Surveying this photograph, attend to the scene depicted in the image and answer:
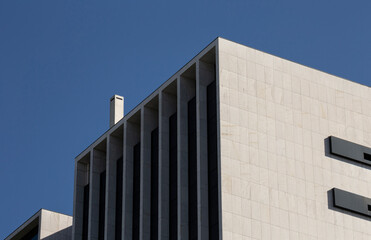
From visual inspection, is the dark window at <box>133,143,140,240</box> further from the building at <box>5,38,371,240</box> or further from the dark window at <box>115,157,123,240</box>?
the dark window at <box>115,157,123,240</box>

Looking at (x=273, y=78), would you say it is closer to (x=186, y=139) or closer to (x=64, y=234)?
(x=186, y=139)

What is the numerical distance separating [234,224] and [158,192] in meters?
10.9

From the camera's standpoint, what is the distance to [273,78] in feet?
286

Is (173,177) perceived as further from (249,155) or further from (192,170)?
(249,155)

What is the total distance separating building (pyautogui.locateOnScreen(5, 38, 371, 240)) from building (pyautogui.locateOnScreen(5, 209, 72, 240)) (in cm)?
1459

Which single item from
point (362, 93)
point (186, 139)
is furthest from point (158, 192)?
point (362, 93)

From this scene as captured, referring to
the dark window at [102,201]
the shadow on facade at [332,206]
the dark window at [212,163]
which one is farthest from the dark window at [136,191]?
the shadow on facade at [332,206]

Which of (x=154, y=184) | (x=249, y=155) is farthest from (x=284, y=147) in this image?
(x=154, y=184)

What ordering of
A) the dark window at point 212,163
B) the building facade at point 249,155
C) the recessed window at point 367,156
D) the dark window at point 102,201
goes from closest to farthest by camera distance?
the dark window at point 212,163 → the building facade at point 249,155 → the recessed window at point 367,156 → the dark window at point 102,201

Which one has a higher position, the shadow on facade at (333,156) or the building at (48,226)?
the building at (48,226)

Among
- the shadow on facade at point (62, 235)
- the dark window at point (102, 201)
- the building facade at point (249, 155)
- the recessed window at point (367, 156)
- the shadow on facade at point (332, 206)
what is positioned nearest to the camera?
the building facade at point (249, 155)

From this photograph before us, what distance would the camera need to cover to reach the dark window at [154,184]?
88.8m

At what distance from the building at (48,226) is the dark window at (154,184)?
19.4 meters

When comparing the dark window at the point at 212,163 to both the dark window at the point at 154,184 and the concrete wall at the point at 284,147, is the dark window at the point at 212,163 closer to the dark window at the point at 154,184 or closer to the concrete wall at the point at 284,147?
the concrete wall at the point at 284,147
